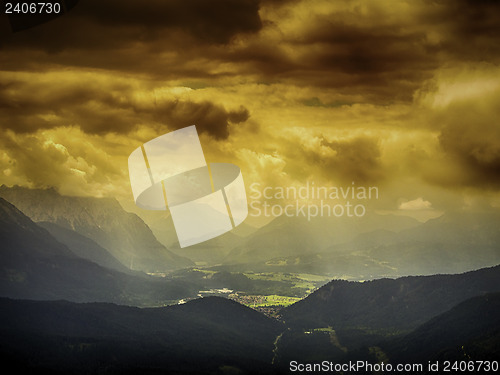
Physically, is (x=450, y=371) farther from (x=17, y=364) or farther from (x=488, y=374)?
(x=17, y=364)

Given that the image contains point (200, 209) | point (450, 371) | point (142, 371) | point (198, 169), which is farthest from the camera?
point (450, 371)

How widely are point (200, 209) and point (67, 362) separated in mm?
87031

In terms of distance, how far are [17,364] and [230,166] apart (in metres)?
145

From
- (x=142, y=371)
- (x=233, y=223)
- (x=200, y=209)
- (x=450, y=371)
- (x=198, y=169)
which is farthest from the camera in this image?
(x=450, y=371)

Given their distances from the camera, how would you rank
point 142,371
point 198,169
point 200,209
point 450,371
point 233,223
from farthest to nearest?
point 450,371 → point 142,371 → point 200,209 → point 198,169 → point 233,223

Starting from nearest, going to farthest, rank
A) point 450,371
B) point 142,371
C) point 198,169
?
point 198,169
point 142,371
point 450,371

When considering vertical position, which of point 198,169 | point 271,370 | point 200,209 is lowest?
point 271,370

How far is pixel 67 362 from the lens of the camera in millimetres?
193375

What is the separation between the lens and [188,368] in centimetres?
19338

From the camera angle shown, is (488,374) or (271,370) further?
(271,370)

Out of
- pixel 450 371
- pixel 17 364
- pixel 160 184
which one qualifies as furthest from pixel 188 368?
pixel 160 184

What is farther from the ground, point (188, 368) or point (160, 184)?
point (160, 184)

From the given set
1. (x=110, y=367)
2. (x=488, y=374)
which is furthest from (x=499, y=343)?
(x=110, y=367)

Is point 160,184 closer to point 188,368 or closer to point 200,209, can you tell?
point 200,209
